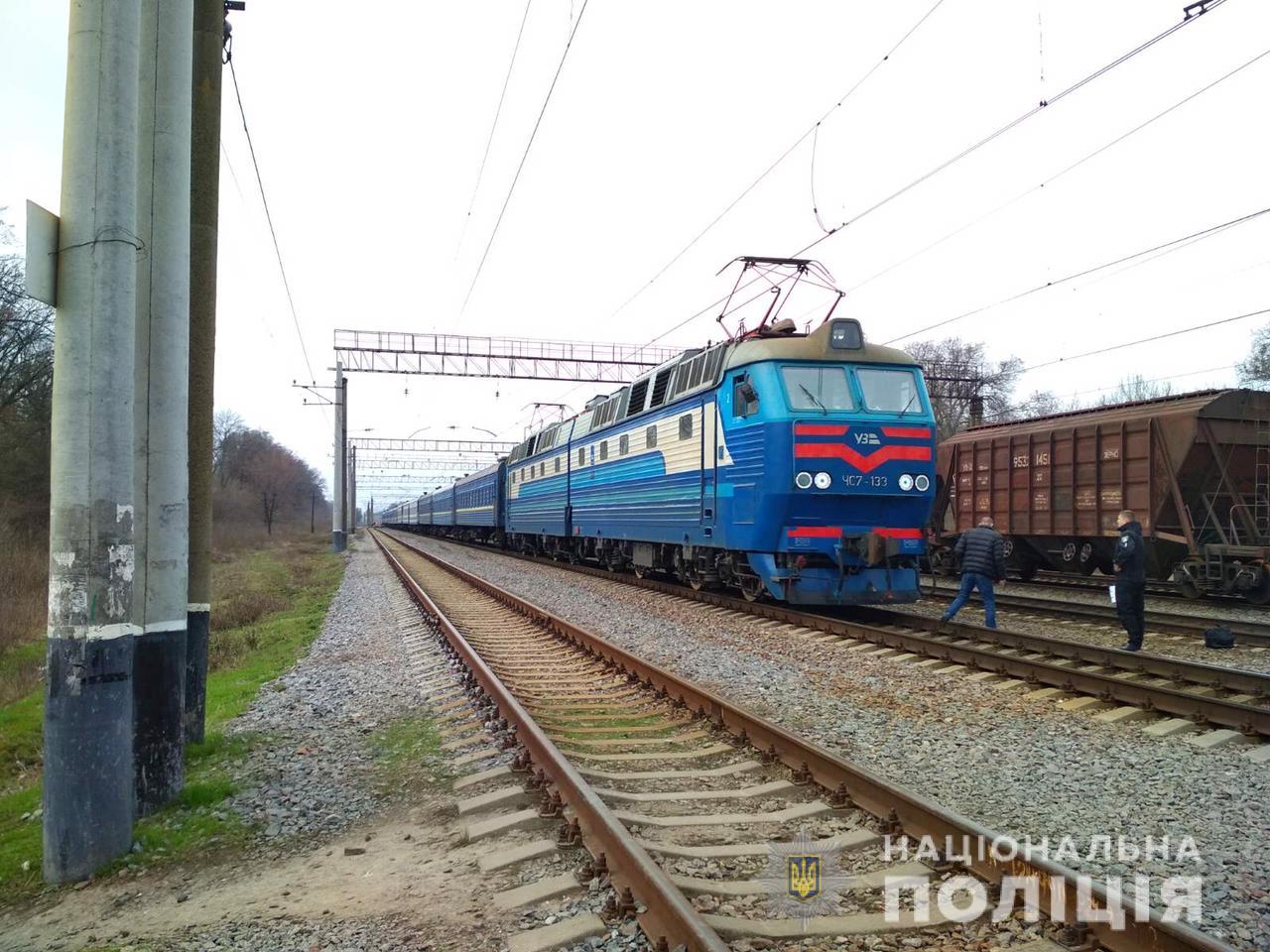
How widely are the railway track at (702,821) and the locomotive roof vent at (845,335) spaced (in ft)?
19.6

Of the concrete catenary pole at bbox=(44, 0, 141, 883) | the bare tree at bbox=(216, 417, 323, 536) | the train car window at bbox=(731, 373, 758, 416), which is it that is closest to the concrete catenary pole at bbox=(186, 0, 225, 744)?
the concrete catenary pole at bbox=(44, 0, 141, 883)

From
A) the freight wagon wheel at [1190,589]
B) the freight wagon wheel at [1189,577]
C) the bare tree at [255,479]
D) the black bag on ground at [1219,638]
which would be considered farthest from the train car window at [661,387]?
the bare tree at [255,479]

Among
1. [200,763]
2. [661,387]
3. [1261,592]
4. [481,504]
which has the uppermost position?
[661,387]

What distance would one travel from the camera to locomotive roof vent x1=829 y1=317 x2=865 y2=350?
39.0ft

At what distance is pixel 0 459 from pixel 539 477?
1580 centimetres

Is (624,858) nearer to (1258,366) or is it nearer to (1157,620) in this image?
(1157,620)

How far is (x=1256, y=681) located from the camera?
711 centimetres

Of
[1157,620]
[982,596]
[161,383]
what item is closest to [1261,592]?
[1157,620]

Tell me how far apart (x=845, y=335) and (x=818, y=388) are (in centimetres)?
97

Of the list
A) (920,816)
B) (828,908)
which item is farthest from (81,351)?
(920,816)

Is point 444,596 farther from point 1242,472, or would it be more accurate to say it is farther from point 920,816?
point 1242,472

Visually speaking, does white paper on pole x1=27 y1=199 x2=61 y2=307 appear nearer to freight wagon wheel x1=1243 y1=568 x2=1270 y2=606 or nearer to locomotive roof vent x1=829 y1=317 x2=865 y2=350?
locomotive roof vent x1=829 y1=317 x2=865 y2=350

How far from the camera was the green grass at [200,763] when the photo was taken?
4652mm

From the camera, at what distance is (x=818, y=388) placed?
11.6 meters
